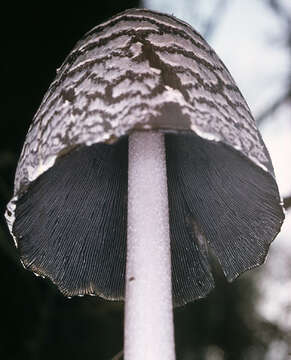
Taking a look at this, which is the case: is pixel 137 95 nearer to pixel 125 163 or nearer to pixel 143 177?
pixel 143 177


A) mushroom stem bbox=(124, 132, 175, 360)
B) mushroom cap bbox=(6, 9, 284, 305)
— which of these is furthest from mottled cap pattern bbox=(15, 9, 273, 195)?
mushroom stem bbox=(124, 132, 175, 360)

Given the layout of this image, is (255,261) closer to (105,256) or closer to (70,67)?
(105,256)

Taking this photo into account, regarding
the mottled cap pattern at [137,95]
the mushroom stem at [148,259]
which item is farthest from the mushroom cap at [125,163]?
the mushroom stem at [148,259]

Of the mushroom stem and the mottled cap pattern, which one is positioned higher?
the mottled cap pattern

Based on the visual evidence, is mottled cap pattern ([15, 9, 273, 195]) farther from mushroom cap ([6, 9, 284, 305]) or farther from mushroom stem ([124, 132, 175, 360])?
mushroom stem ([124, 132, 175, 360])

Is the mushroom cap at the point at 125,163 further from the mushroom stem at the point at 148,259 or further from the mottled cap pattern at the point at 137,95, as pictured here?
the mushroom stem at the point at 148,259

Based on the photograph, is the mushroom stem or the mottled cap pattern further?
the mushroom stem

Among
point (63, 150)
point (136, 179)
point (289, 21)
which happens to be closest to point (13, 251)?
point (136, 179)
